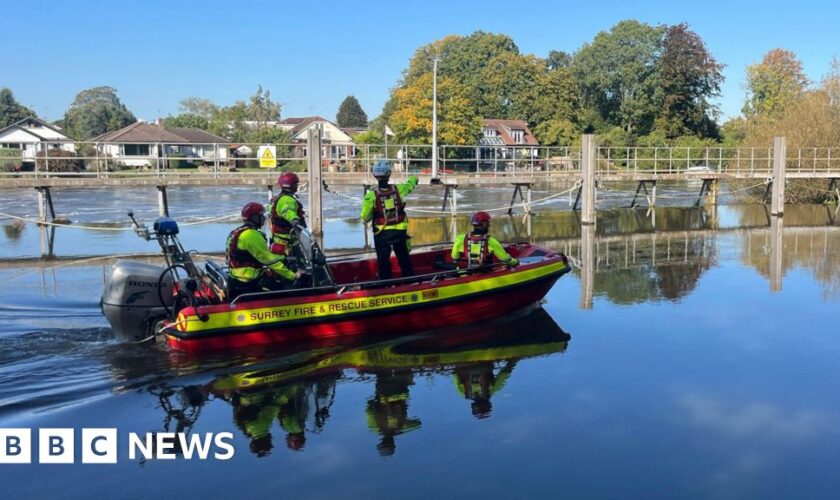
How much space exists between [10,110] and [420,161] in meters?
76.8

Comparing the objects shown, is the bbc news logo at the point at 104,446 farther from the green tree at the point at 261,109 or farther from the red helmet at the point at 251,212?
the green tree at the point at 261,109

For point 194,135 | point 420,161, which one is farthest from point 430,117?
point 194,135

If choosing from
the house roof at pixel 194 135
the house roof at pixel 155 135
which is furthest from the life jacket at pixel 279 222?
the house roof at pixel 194 135

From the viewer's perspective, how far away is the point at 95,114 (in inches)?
3812

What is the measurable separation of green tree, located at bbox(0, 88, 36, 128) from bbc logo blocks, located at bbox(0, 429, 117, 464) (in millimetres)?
92662

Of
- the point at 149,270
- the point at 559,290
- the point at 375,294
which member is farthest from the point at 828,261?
the point at 149,270

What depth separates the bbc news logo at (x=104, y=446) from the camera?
18.7 ft

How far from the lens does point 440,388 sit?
288 inches

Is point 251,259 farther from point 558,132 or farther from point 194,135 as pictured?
point 194,135

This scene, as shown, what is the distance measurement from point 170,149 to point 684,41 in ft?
144

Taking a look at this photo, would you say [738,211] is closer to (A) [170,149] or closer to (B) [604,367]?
(B) [604,367]

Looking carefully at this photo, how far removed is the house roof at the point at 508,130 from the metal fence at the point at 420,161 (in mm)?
2950

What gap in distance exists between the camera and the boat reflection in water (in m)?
6.40

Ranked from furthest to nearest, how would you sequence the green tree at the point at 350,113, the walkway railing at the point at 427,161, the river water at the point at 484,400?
the green tree at the point at 350,113 → the walkway railing at the point at 427,161 → the river water at the point at 484,400
